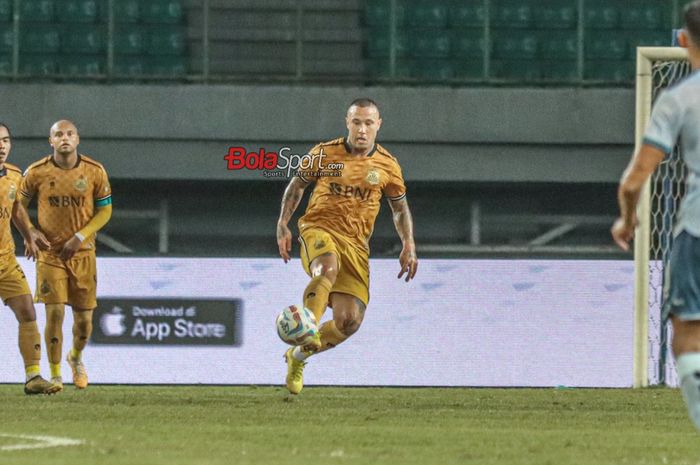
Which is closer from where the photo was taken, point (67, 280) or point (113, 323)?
point (67, 280)

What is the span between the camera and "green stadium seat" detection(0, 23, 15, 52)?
56.3 ft

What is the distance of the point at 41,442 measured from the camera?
252 inches

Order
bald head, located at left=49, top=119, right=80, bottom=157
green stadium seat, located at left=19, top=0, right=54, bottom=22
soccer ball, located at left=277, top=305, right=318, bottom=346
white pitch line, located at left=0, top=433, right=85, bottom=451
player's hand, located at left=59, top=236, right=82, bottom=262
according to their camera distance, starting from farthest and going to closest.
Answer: green stadium seat, located at left=19, top=0, right=54, bottom=22, bald head, located at left=49, top=119, right=80, bottom=157, player's hand, located at left=59, top=236, right=82, bottom=262, soccer ball, located at left=277, top=305, right=318, bottom=346, white pitch line, located at left=0, top=433, right=85, bottom=451

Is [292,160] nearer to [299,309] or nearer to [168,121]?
[168,121]

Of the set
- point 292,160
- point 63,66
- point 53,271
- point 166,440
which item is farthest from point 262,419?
point 63,66

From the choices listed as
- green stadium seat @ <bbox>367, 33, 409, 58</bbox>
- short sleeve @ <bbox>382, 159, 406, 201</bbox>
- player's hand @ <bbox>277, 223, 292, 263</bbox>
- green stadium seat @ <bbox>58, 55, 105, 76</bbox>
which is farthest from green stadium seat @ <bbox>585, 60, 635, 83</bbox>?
player's hand @ <bbox>277, 223, 292, 263</bbox>

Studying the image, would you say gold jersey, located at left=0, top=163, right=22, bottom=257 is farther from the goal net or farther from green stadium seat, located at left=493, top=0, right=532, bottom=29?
green stadium seat, located at left=493, top=0, right=532, bottom=29

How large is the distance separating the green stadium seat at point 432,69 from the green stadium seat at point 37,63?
413 centimetres

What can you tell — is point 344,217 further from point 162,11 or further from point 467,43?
point 162,11

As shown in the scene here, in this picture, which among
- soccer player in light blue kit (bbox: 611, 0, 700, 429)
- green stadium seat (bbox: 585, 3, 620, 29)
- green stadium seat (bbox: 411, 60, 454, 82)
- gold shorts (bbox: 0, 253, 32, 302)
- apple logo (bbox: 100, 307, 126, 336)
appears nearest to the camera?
soccer player in light blue kit (bbox: 611, 0, 700, 429)

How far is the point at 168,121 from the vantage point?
16.7m

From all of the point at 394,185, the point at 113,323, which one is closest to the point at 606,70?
the point at 113,323

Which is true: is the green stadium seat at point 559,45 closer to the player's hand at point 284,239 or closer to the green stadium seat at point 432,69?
the green stadium seat at point 432,69

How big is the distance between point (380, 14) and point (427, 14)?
1.82 feet
